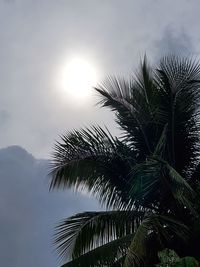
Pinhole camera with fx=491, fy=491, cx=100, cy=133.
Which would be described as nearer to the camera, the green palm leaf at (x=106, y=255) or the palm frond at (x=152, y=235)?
the palm frond at (x=152, y=235)

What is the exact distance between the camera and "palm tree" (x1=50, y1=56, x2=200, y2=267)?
38.1 feet

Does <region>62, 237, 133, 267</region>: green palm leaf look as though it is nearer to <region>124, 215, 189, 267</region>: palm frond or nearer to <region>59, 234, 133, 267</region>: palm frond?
<region>59, 234, 133, 267</region>: palm frond

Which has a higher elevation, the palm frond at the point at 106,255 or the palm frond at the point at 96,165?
the palm frond at the point at 96,165

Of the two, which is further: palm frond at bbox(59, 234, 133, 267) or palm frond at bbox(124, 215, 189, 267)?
palm frond at bbox(59, 234, 133, 267)

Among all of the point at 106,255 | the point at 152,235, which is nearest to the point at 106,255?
the point at 106,255

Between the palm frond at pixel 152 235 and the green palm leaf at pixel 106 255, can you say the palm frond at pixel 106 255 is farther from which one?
the palm frond at pixel 152 235

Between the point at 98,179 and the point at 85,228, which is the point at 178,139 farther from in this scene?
the point at 85,228

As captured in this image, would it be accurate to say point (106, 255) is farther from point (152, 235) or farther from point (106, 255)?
point (152, 235)

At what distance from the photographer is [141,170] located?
1129 cm

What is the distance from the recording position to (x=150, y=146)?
1328cm

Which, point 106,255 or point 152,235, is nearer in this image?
point 106,255

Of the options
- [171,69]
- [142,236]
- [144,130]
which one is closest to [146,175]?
[142,236]

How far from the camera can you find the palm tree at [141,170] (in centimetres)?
1160

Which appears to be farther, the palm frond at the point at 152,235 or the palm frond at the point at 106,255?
the palm frond at the point at 106,255
